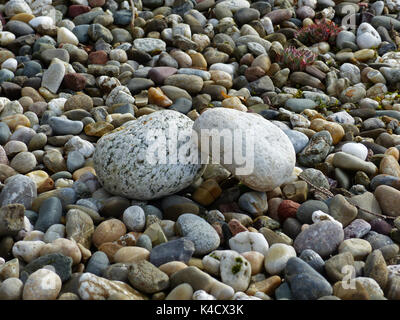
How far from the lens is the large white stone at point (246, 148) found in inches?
169

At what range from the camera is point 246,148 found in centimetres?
426

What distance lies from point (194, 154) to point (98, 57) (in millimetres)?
2719

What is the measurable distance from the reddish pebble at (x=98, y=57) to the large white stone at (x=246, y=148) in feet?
8.49

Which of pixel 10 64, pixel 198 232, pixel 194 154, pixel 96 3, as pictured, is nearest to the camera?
pixel 198 232

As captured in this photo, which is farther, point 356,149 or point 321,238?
point 356,149

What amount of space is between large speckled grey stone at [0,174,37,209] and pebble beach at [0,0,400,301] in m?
0.02

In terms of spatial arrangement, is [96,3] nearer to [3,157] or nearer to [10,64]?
[10,64]

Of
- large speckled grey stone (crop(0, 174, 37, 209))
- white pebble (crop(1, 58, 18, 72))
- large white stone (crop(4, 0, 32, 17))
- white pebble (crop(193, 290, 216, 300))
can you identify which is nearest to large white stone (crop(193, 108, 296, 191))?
white pebble (crop(193, 290, 216, 300))

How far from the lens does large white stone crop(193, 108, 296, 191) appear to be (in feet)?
14.0

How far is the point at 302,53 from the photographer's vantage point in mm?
6758

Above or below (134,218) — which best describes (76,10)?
above

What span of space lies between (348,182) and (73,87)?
323 cm

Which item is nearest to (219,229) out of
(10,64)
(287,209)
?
Result: (287,209)

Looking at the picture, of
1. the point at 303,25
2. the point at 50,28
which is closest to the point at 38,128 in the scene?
the point at 50,28
